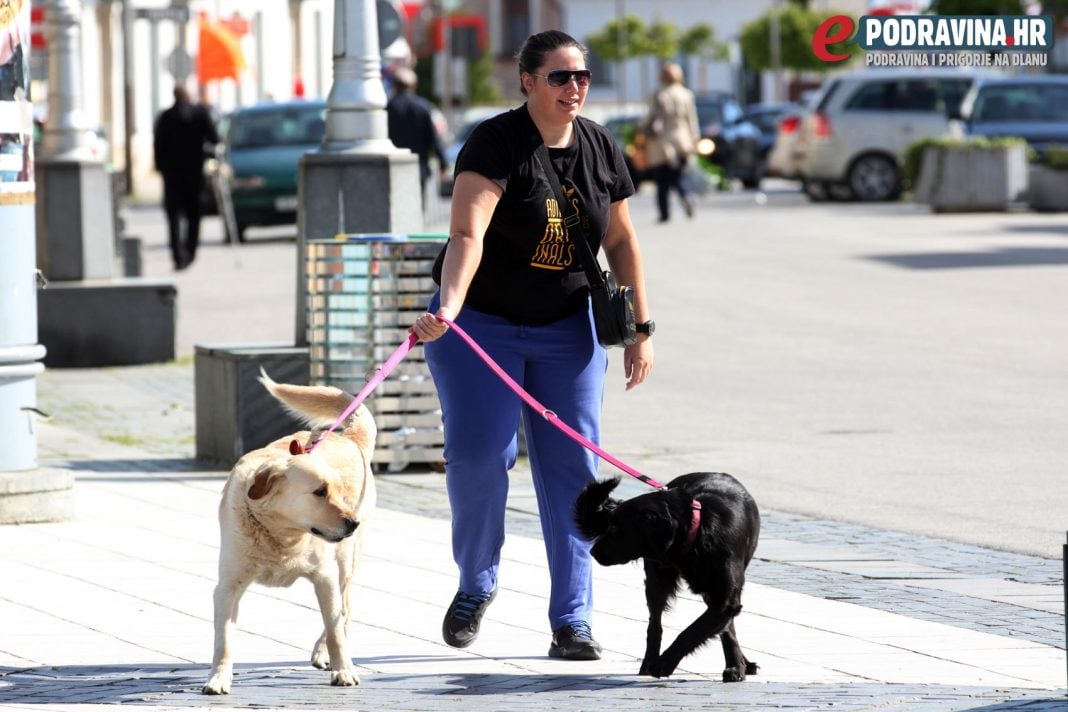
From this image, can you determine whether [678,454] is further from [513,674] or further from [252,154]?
[252,154]

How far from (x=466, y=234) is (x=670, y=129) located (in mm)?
20579

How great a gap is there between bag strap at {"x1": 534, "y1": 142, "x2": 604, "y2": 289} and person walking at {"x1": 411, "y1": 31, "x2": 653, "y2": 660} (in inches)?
0.5

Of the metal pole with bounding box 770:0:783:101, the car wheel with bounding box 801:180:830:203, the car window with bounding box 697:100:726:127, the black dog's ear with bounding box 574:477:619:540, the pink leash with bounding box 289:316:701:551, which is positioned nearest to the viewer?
the black dog's ear with bounding box 574:477:619:540

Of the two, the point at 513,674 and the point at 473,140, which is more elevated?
the point at 473,140

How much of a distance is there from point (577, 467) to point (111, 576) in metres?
2.11

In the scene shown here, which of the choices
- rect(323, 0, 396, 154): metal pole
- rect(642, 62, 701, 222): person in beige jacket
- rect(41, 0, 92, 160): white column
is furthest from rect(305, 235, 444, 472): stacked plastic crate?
rect(642, 62, 701, 222): person in beige jacket

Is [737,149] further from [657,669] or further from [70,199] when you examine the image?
[657,669]

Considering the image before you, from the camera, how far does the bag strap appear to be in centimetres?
604

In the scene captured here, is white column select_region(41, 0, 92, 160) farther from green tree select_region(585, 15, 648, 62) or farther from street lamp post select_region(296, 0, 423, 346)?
green tree select_region(585, 15, 648, 62)

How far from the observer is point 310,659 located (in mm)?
6137

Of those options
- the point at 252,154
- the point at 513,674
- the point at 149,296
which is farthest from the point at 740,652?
the point at 252,154

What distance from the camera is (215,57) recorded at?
132 feet

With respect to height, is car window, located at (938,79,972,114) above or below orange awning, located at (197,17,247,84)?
below

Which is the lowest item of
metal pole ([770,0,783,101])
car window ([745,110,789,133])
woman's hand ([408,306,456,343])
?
woman's hand ([408,306,456,343])
